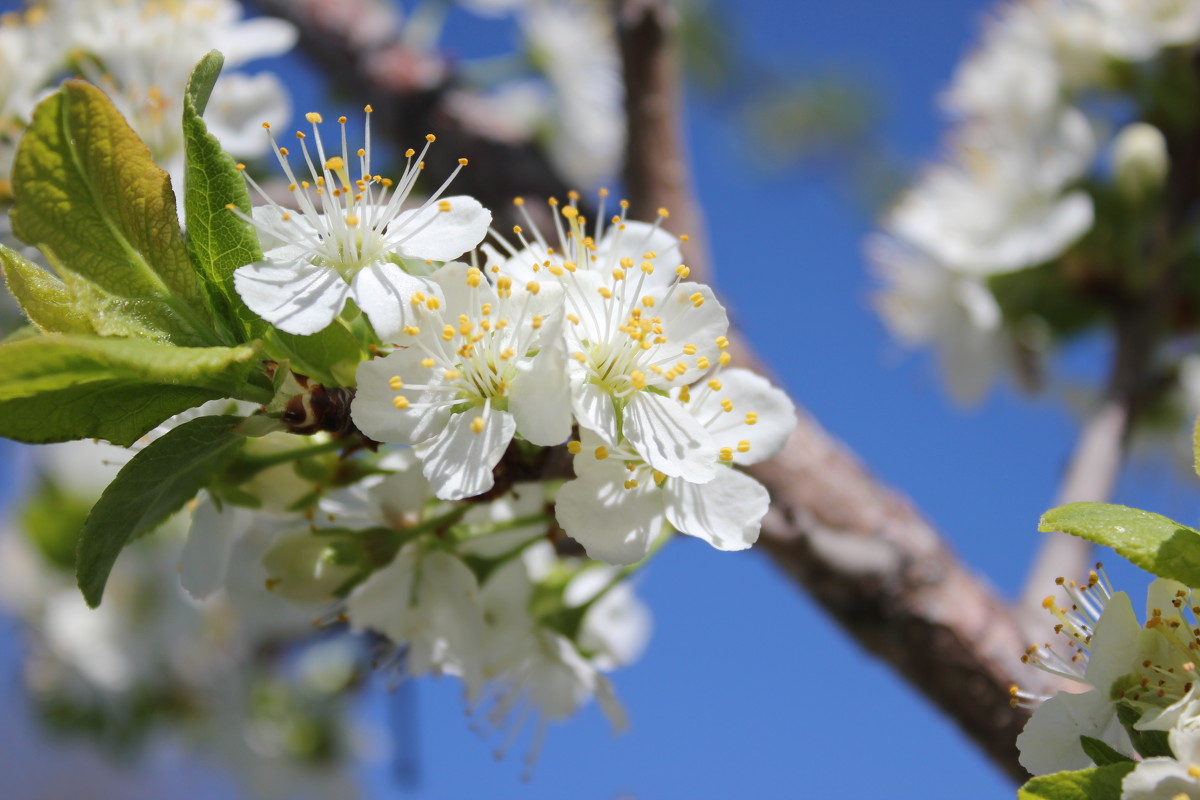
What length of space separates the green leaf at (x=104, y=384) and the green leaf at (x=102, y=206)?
41 millimetres

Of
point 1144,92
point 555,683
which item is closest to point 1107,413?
point 1144,92

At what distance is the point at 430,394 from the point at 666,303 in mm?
172

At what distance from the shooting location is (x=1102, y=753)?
569 millimetres

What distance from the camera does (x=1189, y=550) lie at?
540 millimetres

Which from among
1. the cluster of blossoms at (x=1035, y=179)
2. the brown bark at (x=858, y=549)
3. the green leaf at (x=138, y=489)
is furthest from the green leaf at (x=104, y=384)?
the cluster of blossoms at (x=1035, y=179)

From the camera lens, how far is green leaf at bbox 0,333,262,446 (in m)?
0.52

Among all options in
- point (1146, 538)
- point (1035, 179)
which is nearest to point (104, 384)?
point (1146, 538)

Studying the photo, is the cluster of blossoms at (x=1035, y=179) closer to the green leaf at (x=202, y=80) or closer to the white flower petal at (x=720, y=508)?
the white flower petal at (x=720, y=508)

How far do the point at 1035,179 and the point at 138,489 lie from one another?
1.53 meters

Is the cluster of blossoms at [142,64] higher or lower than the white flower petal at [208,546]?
higher

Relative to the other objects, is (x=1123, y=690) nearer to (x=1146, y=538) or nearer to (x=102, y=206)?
(x=1146, y=538)

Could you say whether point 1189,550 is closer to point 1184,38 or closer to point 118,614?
point 1184,38

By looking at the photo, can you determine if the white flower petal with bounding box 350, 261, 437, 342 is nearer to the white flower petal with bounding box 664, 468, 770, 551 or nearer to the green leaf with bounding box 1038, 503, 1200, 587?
the white flower petal with bounding box 664, 468, 770, 551

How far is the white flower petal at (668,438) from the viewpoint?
2.01ft
